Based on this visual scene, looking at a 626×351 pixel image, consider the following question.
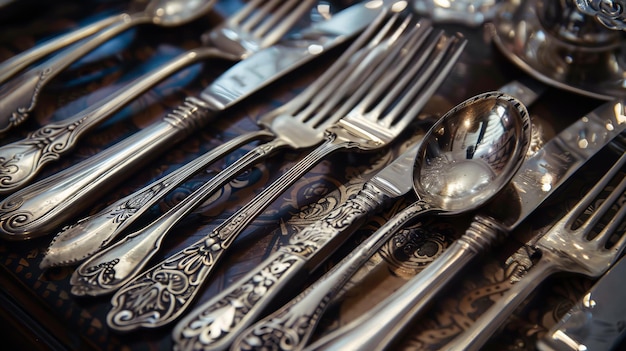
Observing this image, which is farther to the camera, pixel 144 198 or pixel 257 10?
pixel 257 10

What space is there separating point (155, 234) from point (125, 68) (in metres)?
0.31

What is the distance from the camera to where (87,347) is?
45cm

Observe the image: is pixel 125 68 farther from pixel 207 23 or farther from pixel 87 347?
pixel 87 347

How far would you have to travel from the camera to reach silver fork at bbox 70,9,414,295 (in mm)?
467

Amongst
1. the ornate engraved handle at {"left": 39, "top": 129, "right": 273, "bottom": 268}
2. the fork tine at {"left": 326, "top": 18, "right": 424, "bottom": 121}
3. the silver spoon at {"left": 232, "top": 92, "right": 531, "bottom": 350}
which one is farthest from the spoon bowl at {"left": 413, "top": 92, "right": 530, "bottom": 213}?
the ornate engraved handle at {"left": 39, "top": 129, "right": 273, "bottom": 268}

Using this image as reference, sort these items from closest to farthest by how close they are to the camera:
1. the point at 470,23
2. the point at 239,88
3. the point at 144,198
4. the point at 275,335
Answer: the point at 275,335 < the point at 144,198 < the point at 239,88 < the point at 470,23

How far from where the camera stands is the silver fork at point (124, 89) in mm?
567

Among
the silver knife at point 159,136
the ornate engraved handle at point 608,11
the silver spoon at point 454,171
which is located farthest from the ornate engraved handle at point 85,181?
the ornate engraved handle at point 608,11

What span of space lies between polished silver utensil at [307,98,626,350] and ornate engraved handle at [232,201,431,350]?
17mm

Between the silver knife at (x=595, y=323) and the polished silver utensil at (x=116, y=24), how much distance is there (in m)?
0.59

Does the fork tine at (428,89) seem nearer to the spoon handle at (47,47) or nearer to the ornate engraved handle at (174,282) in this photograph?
the ornate engraved handle at (174,282)

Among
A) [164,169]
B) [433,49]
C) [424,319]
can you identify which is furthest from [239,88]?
[424,319]

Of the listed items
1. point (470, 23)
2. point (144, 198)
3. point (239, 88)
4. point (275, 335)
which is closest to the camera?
point (275, 335)

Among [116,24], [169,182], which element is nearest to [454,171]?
[169,182]
